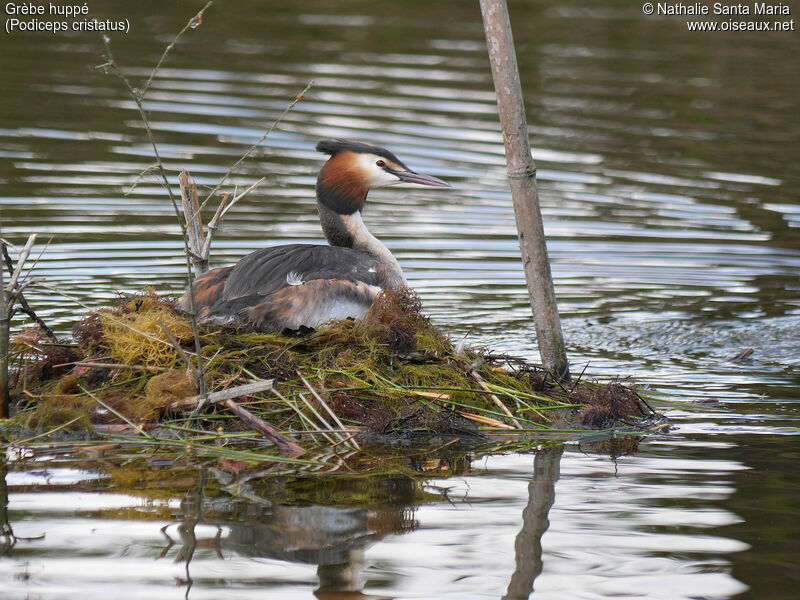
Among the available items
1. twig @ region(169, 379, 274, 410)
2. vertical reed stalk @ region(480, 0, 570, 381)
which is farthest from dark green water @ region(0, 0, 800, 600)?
vertical reed stalk @ region(480, 0, 570, 381)

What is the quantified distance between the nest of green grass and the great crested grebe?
149mm

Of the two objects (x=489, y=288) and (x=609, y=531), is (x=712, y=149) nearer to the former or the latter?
(x=489, y=288)

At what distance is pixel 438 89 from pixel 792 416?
35.5 feet

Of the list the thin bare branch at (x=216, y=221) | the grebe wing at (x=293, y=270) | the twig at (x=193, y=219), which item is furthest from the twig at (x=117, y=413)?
the twig at (x=193, y=219)

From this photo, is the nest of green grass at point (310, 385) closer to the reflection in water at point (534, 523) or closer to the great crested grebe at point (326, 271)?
the great crested grebe at point (326, 271)

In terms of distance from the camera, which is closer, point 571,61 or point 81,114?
point 81,114

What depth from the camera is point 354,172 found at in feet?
25.8

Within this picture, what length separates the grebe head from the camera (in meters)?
7.82

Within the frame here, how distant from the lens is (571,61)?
18812 millimetres

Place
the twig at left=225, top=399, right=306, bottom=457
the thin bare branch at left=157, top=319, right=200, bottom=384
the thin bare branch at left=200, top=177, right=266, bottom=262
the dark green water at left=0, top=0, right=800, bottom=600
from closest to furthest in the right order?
the dark green water at left=0, top=0, right=800, bottom=600, the twig at left=225, top=399, right=306, bottom=457, the thin bare branch at left=157, top=319, right=200, bottom=384, the thin bare branch at left=200, top=177, right=266, bottom=262

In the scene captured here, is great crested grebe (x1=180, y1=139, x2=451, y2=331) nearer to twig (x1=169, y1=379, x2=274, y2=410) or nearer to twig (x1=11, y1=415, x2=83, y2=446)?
twig (x1=169, y1=379, x2=274, y2=410)

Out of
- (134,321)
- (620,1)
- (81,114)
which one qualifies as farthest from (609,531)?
(620,1)

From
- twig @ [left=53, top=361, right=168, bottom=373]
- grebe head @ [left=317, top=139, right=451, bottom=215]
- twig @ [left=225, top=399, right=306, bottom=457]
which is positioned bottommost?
twig @ [left=225, top=399, right=306, bottom=457]

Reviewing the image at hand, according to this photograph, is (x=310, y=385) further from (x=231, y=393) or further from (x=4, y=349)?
(x=4, y=349)
